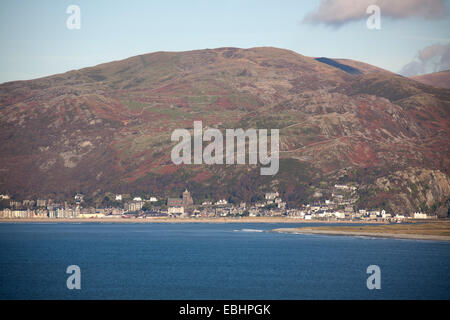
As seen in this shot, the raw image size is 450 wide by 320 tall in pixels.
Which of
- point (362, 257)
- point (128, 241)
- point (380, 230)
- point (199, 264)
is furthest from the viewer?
point (380, 230)

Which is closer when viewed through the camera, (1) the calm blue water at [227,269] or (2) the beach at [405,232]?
(1) the calm blue water at [227,269]

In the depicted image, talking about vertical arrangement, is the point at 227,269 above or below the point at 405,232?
above

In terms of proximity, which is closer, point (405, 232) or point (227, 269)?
point (227, 269)

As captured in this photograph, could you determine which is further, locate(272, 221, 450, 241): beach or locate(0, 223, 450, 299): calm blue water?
locate(272, 221, 450, 241): beach
